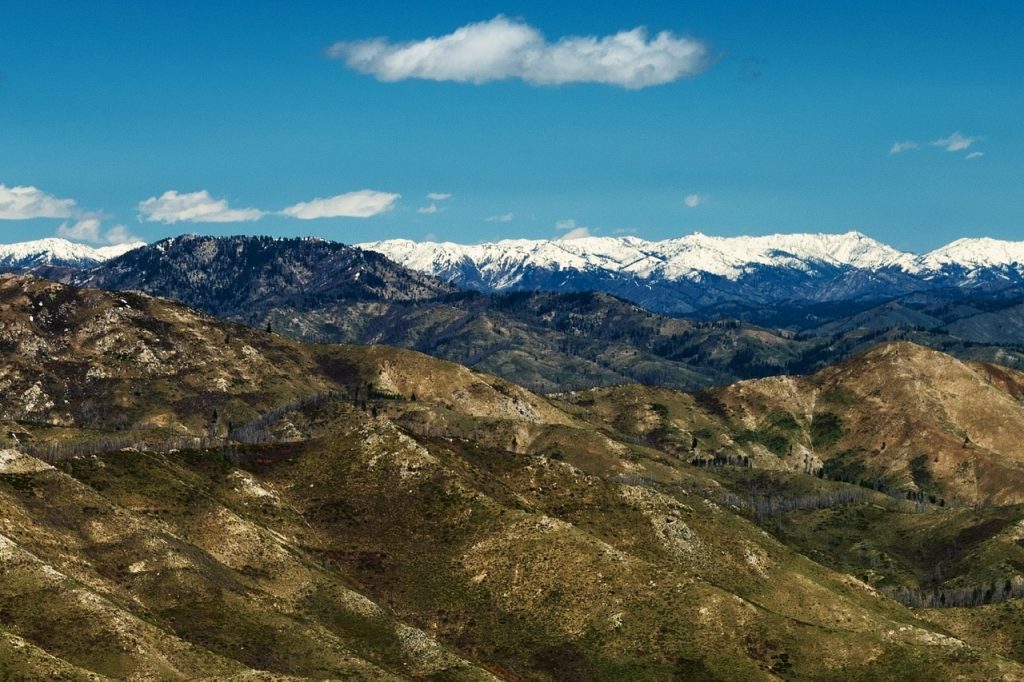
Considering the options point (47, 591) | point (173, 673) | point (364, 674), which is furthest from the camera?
point (364, 674)

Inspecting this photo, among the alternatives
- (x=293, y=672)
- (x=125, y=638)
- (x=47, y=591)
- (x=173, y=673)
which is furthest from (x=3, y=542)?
(x=293, y=672)

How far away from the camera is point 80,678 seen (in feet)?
506

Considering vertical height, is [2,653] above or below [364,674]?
above

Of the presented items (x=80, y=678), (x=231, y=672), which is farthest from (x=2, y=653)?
(x=231, y=672)

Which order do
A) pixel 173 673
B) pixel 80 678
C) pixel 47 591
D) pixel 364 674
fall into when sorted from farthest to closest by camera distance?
pixel 364 674 < pixel 47 591 < pixel 173 673 < pixel 80 678

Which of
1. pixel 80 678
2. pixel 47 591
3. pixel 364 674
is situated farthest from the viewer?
pixel 364 674

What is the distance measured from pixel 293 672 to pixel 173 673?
28089 mm

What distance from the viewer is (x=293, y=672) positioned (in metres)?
197

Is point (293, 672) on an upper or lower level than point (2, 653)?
Result: lower

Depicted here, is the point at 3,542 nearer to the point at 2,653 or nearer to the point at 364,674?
the point at 2,653

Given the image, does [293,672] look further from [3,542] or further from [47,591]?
[3,542]

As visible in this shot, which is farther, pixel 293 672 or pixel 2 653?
pixel 293 672

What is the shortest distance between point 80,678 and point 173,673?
22.7 m

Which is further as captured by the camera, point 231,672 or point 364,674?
point 364,674
